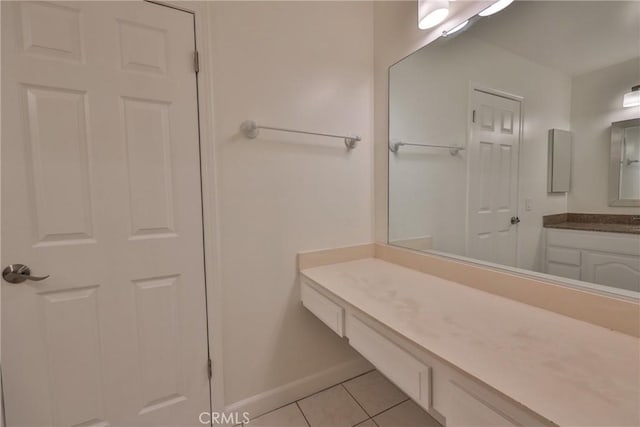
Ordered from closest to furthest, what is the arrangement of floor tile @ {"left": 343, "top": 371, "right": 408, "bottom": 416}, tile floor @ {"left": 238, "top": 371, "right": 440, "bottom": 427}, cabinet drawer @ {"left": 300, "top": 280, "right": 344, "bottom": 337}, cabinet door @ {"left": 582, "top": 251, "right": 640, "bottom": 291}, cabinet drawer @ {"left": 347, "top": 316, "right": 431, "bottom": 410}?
cabinet drawer @ {"left": 347, "top": 316, "right": 431, "bottom": 410}
cabinet door @ {"left": 582, "top": 251, "right": 640, "bottom": 291}
cabinet drawer @ {"left": 300, "top": 280, "right": 344, "bottom": 337}
tile floor @ {"left": 238, "top": 371, "right": 440, "bottom": 427}
floor tile @ {"left": 343, "top": 371, "right": 408, "bottom": 416}

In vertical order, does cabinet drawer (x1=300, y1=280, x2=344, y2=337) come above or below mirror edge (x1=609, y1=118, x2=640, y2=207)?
below

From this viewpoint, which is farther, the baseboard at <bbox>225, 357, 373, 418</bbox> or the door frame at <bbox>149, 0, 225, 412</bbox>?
the baseboard at <bbox>225, 357, 373, 418</bbox>

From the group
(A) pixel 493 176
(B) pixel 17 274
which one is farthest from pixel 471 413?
(B) pixel 17 274

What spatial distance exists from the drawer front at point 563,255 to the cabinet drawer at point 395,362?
76cm

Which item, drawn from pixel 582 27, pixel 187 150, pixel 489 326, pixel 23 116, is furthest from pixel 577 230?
pixel 23 116

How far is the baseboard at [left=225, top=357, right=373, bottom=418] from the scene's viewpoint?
136cm

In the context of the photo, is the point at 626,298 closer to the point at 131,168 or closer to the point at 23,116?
the point at 131,168

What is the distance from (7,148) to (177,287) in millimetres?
766

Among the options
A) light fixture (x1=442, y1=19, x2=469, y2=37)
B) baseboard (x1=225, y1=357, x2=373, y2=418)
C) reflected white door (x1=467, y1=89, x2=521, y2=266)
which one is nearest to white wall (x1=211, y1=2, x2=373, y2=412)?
baseboard (x1=225, y1=357, x2=373, y2=418)

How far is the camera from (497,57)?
127 centimetres

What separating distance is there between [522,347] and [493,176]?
95cm

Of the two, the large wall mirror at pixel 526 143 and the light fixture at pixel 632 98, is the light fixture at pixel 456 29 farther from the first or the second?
the light fixture at pixel 632 98

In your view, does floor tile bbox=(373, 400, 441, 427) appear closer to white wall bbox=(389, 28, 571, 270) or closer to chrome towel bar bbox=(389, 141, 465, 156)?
white wall bbox=(389, 28, 571, 270)

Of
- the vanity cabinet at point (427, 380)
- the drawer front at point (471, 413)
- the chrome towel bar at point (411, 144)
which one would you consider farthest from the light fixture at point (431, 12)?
the drawer front at point (471, 413)
